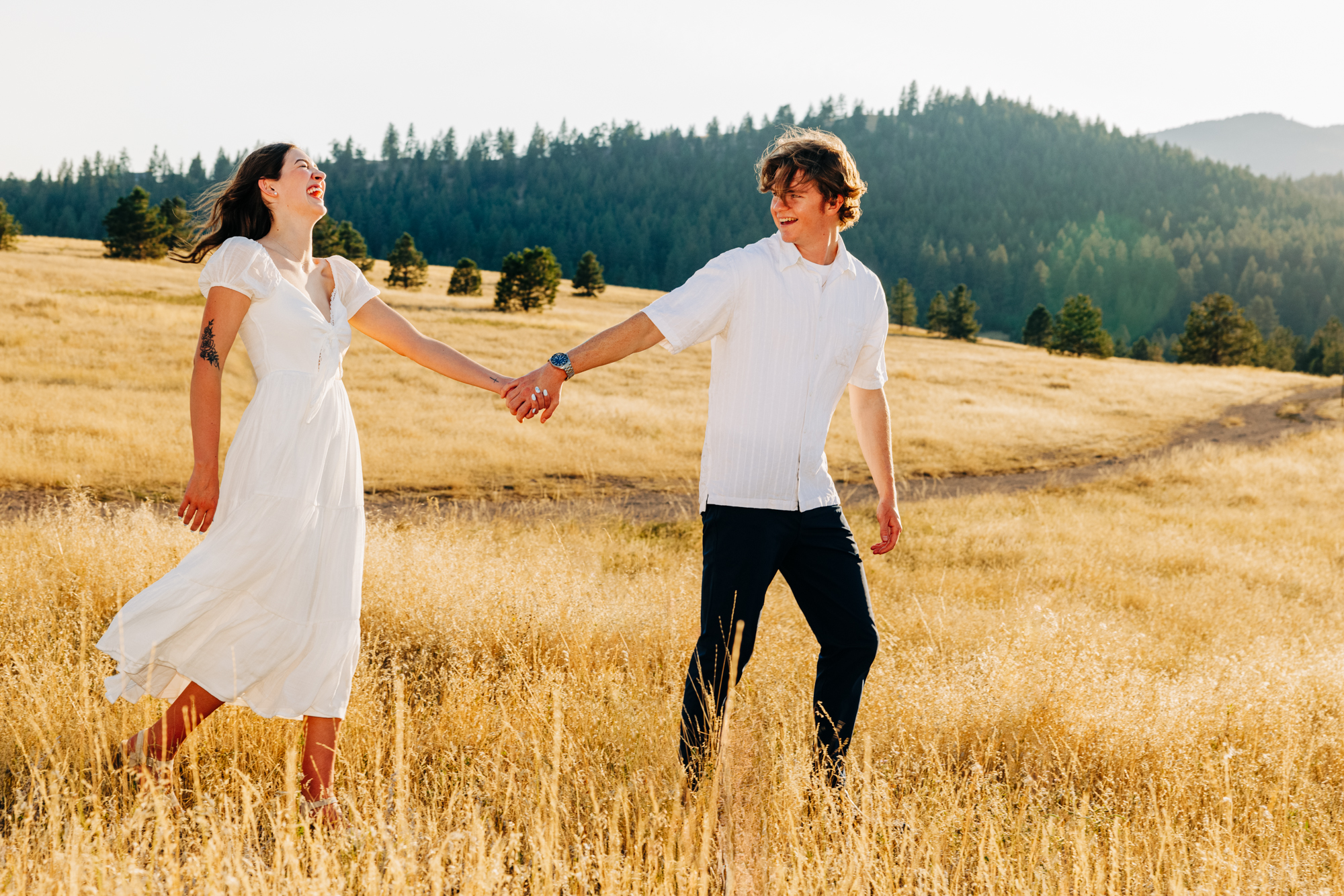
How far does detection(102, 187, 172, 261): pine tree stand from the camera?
52688 mm

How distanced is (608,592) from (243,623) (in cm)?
341

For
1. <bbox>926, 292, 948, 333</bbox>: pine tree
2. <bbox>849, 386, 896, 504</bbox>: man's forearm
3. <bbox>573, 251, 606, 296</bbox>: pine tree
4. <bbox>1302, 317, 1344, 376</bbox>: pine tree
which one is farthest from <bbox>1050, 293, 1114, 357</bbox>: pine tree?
<bbox>849, 386, 896, 504</bbox>: man's forearm

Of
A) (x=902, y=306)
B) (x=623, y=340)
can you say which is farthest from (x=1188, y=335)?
(x=623, y=340)

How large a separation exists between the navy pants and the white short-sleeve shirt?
0.10m

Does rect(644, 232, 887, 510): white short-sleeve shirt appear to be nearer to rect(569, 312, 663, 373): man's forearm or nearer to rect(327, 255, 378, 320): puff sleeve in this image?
rect(569, 312, 663, 373): man's forearm

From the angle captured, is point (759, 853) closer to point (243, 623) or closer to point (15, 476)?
point (243, 623)

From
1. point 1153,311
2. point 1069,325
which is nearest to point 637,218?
point 1153,311

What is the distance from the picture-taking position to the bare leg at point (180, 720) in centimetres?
299

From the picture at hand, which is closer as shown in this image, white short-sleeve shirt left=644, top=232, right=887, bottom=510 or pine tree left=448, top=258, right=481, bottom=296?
white short-sleeve shirt left=644, top=232, right=887, bottom=510

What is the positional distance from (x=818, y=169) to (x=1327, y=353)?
86495 mm

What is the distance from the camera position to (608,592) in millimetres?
6168

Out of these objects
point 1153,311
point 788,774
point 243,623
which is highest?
point 1153,311

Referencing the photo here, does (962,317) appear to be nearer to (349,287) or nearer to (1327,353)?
(1327,353)

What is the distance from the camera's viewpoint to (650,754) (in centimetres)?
338
